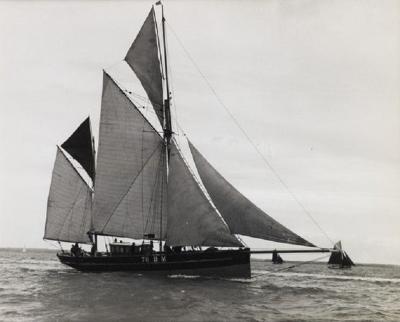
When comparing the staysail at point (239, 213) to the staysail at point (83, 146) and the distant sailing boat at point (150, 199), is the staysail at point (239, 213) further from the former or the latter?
the staysail at point (83, 146)

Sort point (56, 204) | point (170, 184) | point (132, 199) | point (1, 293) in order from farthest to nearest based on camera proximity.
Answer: point (56, 204), point (132, 199), point (170, 184), point (1, 293)

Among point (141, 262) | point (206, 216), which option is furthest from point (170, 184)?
point (141, 262)

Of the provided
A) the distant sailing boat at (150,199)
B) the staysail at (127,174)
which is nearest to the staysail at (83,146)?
the distant sailing boat at (150,199)

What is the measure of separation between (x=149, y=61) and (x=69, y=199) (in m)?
14.8

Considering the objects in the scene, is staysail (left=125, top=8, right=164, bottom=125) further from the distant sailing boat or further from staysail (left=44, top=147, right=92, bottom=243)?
staysail (left=44, top=147, right=92, bottom=243)

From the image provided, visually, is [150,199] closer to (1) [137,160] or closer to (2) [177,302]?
(1) [137,160]

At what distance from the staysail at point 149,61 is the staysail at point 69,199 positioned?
423 inches

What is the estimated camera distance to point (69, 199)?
142 feet

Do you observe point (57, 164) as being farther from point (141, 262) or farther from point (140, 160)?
point (141, 262)

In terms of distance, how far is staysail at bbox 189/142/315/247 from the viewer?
29.6 m

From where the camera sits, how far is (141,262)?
35250 millimetres

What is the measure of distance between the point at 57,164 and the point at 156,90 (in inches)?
486

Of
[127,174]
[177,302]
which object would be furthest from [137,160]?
[177,302]

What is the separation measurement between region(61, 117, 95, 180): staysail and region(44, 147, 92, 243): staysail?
84 cm
